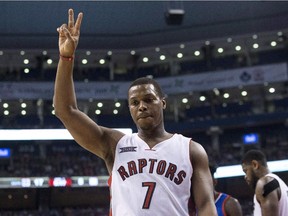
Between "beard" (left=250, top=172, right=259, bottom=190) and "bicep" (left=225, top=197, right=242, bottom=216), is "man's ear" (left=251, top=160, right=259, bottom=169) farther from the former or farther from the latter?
"bicep" (left=225, top=197, right=242, bottom=216)

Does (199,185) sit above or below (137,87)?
below

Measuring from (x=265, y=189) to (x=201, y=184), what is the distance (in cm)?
229

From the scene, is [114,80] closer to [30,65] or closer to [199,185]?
[30,65]

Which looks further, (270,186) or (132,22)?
(132,22)

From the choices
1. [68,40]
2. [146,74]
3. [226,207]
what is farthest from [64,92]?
[146,74]

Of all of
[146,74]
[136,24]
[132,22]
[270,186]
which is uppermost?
[132,22]

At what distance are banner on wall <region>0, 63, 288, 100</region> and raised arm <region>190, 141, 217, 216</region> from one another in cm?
3386

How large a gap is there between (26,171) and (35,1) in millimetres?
12083

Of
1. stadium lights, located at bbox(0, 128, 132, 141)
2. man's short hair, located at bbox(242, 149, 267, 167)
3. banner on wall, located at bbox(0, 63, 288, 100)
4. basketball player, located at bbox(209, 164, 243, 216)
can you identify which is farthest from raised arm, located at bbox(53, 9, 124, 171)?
banner on wall, located at bbox(0, 63, 288, 100)

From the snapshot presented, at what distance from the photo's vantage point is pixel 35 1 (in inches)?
1497

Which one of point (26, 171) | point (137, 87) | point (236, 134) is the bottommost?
point (137, 87)

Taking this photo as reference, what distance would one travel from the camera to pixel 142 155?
134 inches

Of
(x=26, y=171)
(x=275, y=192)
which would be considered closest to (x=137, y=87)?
(x=275, y=192)

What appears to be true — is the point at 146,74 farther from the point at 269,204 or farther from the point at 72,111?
the point at 72,111
